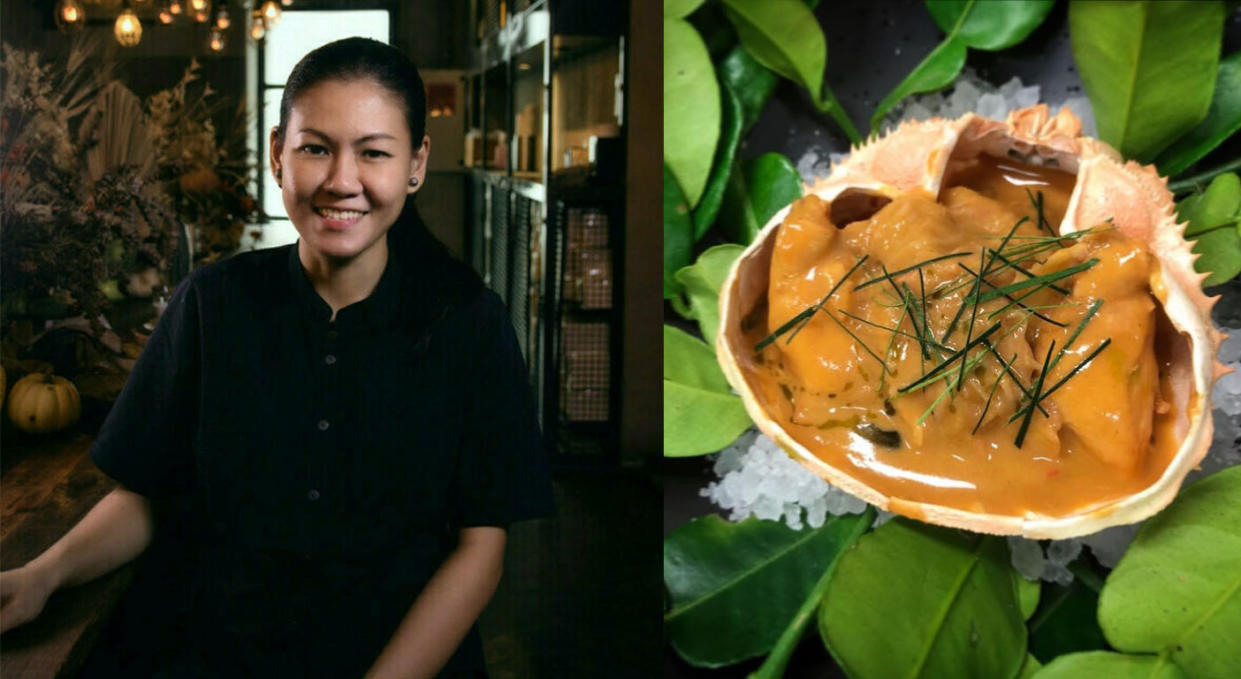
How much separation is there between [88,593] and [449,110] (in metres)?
0.37

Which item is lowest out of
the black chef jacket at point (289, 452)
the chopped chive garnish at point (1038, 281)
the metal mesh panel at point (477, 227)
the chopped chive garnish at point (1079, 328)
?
the black chef jacket at point (289, 452)

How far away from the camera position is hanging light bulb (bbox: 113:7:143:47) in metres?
0.55

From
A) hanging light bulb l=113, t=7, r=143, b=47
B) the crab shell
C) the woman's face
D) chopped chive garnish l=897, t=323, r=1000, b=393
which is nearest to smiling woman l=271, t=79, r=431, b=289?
the woman's face

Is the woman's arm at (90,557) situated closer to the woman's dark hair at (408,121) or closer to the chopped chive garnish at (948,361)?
the woman's dark hair at (408,121)

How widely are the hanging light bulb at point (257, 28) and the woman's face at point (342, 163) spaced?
51 mm

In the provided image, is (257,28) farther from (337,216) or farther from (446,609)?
(446,609)

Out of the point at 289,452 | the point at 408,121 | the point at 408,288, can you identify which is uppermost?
the point at 408,121

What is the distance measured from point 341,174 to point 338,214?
2cm

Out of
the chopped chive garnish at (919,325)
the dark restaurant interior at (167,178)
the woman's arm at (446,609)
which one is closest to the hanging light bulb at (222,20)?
the dark restaurant interior at (167,178)

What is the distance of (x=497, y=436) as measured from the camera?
583mm

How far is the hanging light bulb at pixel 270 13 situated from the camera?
1.81 feet

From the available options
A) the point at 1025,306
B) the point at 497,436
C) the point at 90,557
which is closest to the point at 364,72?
the point at 497,436

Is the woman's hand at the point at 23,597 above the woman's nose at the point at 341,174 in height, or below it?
below

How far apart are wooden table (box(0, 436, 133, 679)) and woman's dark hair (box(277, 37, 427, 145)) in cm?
24
